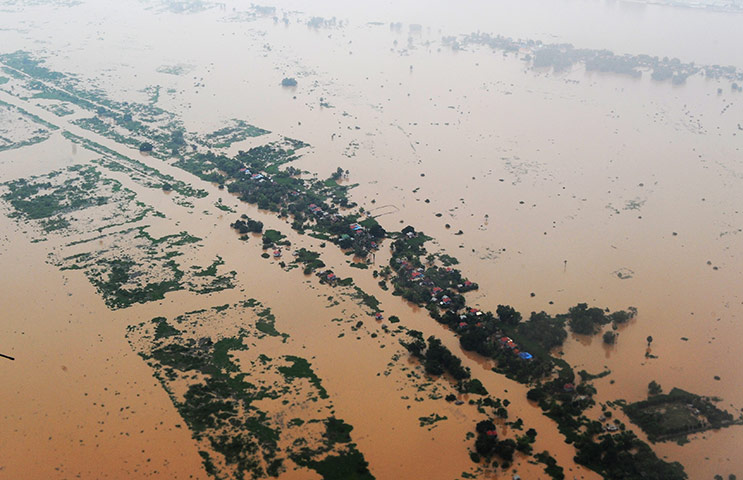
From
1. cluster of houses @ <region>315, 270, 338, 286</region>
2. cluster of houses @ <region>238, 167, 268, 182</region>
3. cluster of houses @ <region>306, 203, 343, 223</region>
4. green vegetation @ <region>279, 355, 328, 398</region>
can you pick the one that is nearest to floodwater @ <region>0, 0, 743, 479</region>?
green vegetation @ <region>279, 355, 328, 398</region>

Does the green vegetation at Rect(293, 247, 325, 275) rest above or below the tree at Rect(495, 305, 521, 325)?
below

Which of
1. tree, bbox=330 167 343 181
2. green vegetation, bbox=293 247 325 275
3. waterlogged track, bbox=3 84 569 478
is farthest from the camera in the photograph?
tree, bbox=330 167 343 181

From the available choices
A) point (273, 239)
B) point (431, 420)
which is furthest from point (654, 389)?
point (273, 239)

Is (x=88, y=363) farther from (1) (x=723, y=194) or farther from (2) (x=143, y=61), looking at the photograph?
(2) (x=143, y=61)

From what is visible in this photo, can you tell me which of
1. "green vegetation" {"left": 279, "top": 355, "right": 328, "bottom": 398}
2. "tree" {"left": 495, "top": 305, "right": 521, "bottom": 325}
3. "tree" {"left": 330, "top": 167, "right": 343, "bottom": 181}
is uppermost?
"tree" {"left": 330, "top": 167, "right": 343, "bottom": 181}

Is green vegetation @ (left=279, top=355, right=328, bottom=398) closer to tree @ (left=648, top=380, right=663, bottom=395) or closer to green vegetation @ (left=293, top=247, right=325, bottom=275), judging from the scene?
green vegetation @ (left=293, top=247, right=325, bottom=275)

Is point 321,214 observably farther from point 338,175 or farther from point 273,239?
point 338,175

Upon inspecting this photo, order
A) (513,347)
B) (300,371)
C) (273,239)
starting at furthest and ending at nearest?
(273,239), (513,347), (300,371)

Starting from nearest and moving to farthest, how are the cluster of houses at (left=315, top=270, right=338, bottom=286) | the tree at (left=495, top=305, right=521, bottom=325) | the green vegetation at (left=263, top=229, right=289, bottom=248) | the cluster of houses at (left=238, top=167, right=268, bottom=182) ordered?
the tree at (left=495, top=305, right=521, bottom=325), the cluster of houses at (left=315, top=270, right=338, bottom=286), the green vegetation at (left=263, top=229, right=289, bottom=248), the cluster of houses at (left=238, top=167, right=268, bottom=182)
